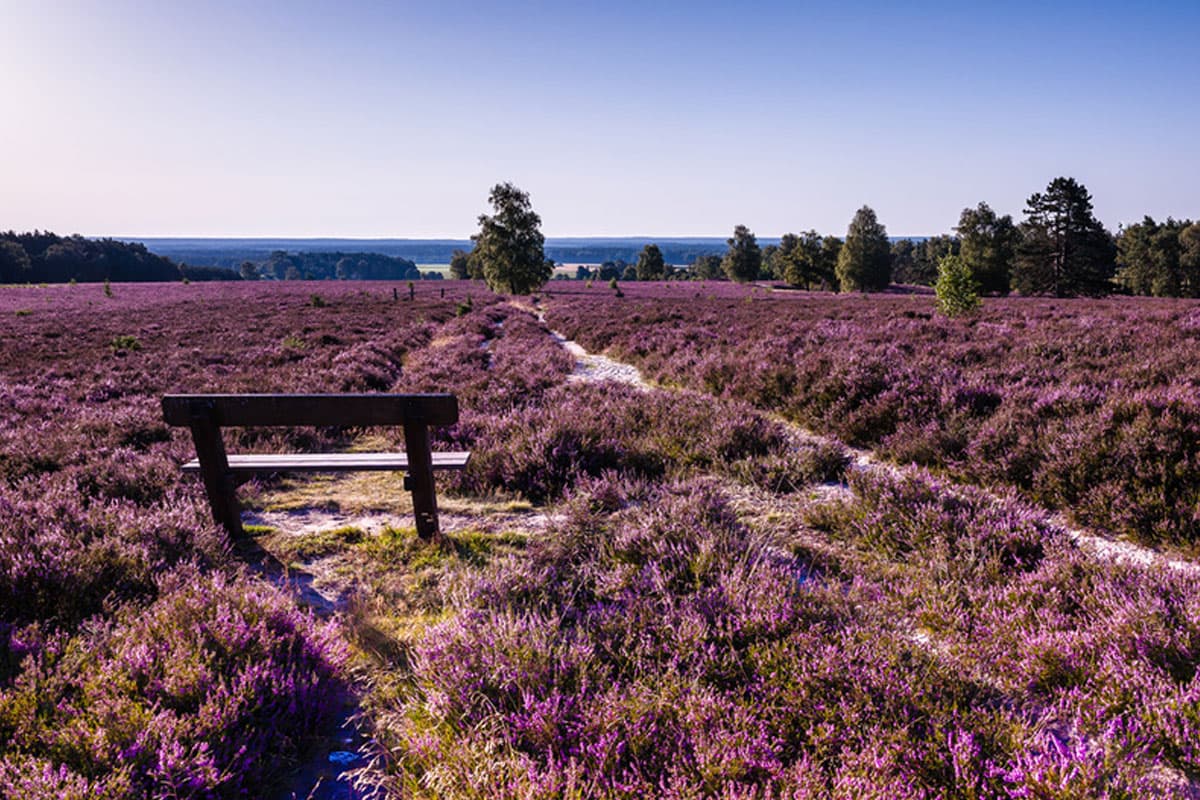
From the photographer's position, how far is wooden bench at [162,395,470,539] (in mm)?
4199

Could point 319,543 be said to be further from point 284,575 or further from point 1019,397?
point 1019,397

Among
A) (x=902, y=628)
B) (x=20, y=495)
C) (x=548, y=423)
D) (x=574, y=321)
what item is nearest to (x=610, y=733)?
(x=902, y=628)

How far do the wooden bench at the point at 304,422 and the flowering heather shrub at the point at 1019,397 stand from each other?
17.3 feet

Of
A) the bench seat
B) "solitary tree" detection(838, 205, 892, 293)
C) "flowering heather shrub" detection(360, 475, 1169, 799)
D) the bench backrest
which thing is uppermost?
"solitary tree" detection(838, 205, 892, 293)

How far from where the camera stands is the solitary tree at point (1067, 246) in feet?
151

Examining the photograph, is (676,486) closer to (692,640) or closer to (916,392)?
(692,640)

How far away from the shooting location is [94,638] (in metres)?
2.78

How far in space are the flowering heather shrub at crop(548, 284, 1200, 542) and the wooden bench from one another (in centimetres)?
527

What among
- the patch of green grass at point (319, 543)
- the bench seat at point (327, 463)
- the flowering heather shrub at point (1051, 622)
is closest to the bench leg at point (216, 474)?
the bench seat at point (327, 463)

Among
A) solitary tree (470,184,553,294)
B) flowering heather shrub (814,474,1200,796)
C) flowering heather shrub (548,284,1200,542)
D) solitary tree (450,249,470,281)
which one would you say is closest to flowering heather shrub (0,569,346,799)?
flowering heather shrub (814,474,1200,796)

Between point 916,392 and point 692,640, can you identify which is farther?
point 916,392

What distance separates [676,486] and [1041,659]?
2.97 m

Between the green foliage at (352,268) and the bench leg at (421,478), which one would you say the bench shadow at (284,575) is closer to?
the bench leg at (421,478)

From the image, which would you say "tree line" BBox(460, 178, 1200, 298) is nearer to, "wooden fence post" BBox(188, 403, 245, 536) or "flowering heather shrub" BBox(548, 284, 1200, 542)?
"flowering heather shrub" BBox(548, 284, 1200, 542)
